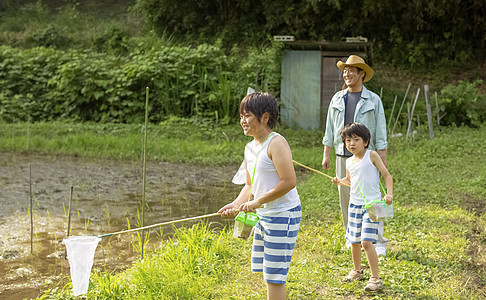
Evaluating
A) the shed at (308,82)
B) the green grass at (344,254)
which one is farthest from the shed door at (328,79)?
the green grass at (344,254)

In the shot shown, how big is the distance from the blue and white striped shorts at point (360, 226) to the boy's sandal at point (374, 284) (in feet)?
0.91

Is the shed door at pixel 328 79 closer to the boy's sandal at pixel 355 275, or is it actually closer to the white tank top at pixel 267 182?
the boy's sandal at pixel 355 275

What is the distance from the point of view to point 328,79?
45.6ft

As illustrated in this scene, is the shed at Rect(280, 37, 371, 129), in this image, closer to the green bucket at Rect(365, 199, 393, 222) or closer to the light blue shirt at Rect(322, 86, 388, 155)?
the light blue shirt at Rect(322, 86, 388, 155)

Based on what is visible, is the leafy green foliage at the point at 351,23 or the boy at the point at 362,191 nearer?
the boy at the point at 362,191

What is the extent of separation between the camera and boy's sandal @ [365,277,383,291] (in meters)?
3.97

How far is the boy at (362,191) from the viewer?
400cm

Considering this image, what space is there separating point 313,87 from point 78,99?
6223mm

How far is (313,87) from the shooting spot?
1401 cm

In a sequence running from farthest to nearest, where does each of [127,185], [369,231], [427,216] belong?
[127,185], [427,216], [369,231]

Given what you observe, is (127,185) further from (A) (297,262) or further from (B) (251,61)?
(B) (251,61)

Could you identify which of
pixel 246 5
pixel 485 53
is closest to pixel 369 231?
pixel 246 5

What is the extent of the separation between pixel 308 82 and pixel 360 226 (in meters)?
10.2

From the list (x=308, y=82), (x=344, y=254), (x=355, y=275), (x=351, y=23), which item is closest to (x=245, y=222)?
(x=355, y=275)
